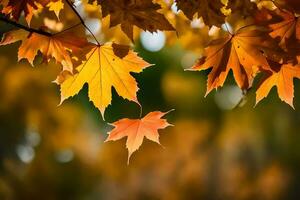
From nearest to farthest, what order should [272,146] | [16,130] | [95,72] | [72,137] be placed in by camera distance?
[95,72] < [16,130] < [72,137] < [272,146]

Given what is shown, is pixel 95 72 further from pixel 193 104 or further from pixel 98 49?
pixel 193 104

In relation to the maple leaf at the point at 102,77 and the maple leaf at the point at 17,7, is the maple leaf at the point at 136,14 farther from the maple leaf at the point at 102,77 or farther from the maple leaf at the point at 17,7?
the maple leaf at the point at 17,7

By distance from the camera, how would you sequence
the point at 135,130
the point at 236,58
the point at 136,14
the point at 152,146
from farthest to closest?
the point at 152,146
the point at 135,130
the point at 236,58
the point at 136,14

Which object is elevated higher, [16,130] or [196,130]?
[16,130]

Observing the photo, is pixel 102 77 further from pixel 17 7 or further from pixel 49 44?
pixel 17 7

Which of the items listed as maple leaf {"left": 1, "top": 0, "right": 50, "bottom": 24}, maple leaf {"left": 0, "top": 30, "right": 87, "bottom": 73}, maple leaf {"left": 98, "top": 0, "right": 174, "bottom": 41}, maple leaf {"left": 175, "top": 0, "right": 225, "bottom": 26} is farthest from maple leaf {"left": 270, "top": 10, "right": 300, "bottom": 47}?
maple leaf {"left": 1, "top": 0, "right": 50, "bottom": 24}

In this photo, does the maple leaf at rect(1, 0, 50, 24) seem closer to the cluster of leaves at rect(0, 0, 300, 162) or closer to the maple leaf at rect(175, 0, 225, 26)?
the cluster of leaves at rect(0, 0, 300, 162)

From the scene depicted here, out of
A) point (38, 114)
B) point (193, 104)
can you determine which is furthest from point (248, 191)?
point (38, 114)

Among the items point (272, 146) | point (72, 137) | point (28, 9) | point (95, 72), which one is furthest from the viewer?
point (272, 146)

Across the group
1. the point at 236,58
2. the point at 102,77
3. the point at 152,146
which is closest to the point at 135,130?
the point at 102,77
